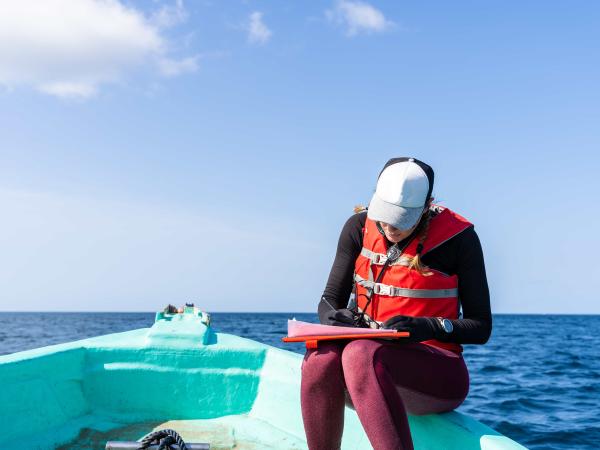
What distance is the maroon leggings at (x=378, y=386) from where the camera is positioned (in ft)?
6.14

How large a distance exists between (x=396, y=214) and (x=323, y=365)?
574 mm

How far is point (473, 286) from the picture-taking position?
2156mm

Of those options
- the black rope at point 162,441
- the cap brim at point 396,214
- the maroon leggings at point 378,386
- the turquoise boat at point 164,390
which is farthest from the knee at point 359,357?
the turquoise boat at point 164,390

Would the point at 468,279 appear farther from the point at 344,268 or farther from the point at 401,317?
the point at 344,268

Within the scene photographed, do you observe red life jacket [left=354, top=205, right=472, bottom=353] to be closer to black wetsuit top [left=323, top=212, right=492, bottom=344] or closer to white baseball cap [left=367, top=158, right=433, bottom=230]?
black wetsuit top [left=323, top=212, right=492, bottom=344]

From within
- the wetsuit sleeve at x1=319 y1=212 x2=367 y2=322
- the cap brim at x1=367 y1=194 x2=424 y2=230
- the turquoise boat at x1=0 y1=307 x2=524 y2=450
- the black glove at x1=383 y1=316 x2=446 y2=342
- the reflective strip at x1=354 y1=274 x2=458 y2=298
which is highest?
the cap brim at x1=367 y1=194 x2=424 y2=230

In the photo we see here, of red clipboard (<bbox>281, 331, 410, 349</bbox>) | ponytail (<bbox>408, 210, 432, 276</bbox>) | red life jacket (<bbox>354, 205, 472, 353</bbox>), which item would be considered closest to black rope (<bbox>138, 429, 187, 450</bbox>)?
red clipboard (<bbox>281, 331, 410, 349</bbox>)

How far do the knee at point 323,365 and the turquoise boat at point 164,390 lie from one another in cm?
91

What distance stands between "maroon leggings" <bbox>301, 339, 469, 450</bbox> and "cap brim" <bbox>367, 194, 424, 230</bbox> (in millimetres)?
A: 419

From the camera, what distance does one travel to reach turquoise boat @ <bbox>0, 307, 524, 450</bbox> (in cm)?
281

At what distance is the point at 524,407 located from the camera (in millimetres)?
7645

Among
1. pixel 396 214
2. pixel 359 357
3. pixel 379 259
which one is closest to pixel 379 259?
pixel 379 259

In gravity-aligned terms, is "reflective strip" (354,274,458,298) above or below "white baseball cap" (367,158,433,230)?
below

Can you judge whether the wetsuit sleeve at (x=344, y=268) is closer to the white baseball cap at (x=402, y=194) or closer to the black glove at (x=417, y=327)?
the white baseball cap at (x=402, y=194)
